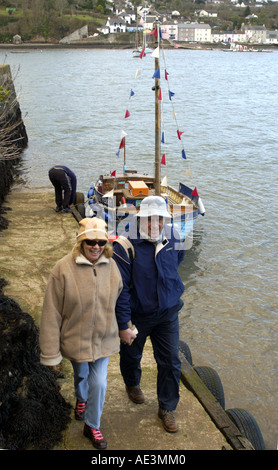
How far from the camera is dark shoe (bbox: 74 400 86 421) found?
4.43 metres

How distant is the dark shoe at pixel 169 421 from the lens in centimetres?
446

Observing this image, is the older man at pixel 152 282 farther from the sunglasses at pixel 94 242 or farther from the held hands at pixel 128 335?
the sunglasses at pixel 94 242

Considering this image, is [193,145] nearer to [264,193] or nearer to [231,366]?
[264,193]

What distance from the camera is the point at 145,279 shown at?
405 centimetres

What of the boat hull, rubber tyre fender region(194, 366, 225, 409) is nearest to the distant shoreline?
the boat hull

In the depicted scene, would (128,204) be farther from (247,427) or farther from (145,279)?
(145,279)

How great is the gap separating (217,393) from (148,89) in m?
51.1

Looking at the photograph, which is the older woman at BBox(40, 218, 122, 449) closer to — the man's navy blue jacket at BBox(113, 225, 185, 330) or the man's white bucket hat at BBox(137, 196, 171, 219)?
the man's navy blue jacket at BBox(113, 225, 185, 330)

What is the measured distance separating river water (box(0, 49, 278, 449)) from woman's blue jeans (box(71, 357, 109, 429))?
3.58 meters

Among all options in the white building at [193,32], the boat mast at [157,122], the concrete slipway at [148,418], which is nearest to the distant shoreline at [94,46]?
the white building at [193,32]

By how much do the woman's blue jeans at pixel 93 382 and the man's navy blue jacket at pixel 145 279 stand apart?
0.34m

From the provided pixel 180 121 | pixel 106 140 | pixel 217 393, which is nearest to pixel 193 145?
pixel 106 140

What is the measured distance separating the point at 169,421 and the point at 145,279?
4.28ft

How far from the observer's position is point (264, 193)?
2012 cm
